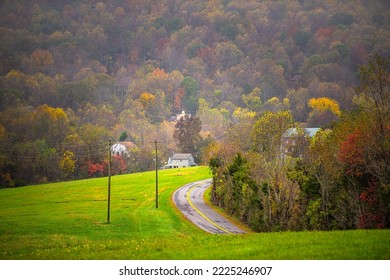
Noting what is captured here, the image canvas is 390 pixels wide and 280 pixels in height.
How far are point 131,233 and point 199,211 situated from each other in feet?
46.6

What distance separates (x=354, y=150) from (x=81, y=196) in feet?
153

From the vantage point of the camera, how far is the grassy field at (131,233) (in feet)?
57.2

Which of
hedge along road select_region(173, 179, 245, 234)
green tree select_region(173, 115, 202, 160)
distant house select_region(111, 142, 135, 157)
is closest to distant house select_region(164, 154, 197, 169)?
green tree select_region(173, 115, 202, 160)

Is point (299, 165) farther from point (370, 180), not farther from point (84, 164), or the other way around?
point (84, 164)

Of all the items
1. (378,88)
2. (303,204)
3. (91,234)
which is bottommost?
(91,234)

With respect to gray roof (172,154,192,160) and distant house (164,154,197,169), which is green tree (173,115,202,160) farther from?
gray roof (172,154,192,160)

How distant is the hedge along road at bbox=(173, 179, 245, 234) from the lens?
4509cm

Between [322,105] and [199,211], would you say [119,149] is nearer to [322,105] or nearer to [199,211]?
[322,105]

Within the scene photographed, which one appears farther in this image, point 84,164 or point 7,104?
point 7,104

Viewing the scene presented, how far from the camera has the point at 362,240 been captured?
18.2m

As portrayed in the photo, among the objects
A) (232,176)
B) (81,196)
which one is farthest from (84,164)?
(232,176)

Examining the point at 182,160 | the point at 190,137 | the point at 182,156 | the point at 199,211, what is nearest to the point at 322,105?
the point at 190,137

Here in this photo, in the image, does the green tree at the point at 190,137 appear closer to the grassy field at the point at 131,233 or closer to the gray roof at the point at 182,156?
the gray roof at the point at 182,156

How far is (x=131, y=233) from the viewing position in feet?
136
